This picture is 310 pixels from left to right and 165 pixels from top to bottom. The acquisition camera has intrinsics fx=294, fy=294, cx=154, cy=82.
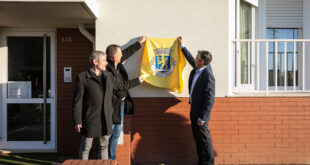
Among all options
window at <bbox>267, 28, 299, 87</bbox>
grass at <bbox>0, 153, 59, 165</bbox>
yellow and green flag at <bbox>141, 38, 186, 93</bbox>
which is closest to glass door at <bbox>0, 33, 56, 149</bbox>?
grass at <bbox>0, 153, 59, 165</bbox>

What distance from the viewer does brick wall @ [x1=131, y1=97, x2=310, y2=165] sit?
203 inches

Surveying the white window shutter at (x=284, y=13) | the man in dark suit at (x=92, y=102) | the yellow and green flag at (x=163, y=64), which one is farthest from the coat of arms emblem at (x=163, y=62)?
the white window shutter at (x=284, y=13)

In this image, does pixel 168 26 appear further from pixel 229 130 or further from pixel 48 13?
pixel 229 130

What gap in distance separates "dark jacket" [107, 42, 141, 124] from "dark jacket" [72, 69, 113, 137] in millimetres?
423

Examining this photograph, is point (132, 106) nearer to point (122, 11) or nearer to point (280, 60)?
point (122, 11)

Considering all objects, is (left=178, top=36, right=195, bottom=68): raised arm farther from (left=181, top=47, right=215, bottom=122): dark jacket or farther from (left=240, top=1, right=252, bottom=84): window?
(left=240, top=1, right=252, bottom=84): window

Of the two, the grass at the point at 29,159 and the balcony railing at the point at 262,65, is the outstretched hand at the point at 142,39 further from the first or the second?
the grass at the point at 29,159

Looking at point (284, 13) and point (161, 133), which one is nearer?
point (161, 133)

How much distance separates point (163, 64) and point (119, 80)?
0.95 m

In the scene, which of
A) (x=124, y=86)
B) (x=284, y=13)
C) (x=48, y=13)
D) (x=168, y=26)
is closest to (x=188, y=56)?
(x=168, y=26)

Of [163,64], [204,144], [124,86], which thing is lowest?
[204,144]

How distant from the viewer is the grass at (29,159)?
535cm

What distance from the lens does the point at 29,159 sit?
219 inches

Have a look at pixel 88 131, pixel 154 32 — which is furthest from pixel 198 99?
pixel 88 131
